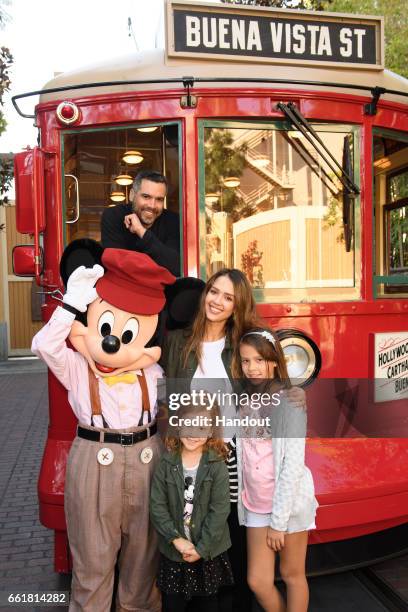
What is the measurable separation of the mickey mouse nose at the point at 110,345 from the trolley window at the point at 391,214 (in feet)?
4.79

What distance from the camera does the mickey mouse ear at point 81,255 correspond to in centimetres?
250

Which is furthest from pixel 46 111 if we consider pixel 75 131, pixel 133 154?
pixel 133 154

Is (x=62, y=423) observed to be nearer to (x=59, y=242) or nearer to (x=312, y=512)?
(x=59, y=242)

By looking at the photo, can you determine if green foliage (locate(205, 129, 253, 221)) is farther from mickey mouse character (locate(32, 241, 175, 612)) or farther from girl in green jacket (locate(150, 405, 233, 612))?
girl in green jacket (locate(150, 405, 233, 612))

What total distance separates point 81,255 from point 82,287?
0.21m

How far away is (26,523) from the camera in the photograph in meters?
4.29

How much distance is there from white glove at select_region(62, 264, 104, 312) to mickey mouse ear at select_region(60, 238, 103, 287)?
12 cm

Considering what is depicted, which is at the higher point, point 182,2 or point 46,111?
point 182,2

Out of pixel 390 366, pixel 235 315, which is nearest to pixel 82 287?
pixel 235 315

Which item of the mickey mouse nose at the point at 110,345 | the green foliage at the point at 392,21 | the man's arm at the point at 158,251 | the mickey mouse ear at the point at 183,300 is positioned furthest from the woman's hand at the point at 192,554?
the green foliage at the point at 392,21

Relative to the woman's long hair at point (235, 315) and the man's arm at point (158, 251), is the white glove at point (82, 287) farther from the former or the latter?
the woman's long hair at point (235, 315)

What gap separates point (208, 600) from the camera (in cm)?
289

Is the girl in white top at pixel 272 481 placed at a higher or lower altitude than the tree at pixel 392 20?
lower

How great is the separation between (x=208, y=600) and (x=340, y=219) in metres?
2.01
